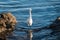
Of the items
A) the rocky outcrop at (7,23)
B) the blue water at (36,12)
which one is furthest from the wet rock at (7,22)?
the blue water at (36,12)

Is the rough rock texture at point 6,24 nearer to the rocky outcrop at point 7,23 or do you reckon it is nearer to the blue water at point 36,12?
the rocky outcrop at point 7,23

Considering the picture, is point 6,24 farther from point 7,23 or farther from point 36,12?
point 36,12

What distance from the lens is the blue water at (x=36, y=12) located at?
34.0 ft

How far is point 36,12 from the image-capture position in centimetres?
1400

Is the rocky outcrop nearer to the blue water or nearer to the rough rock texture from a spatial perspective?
the rough rock texture

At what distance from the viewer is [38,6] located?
49.3 ft

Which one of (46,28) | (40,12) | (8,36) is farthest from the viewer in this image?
(40,12)

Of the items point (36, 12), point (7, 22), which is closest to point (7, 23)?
point (7, 22)

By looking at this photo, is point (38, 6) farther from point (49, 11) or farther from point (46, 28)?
point (46, 28)

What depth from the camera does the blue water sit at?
1037 centimetres

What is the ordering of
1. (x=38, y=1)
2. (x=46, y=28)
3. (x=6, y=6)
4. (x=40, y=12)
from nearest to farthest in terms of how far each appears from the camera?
1. (x=46, y=28)
2. (x=40, y=12)
3. (x=6, y=6)
4. (x=38, y=1)

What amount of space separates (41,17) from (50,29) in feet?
7.22

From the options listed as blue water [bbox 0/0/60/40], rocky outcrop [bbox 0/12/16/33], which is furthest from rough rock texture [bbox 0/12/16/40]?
blue water [bbox 0/0/60/40]

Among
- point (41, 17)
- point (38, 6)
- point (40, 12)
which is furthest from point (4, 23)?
point (38, 6)
